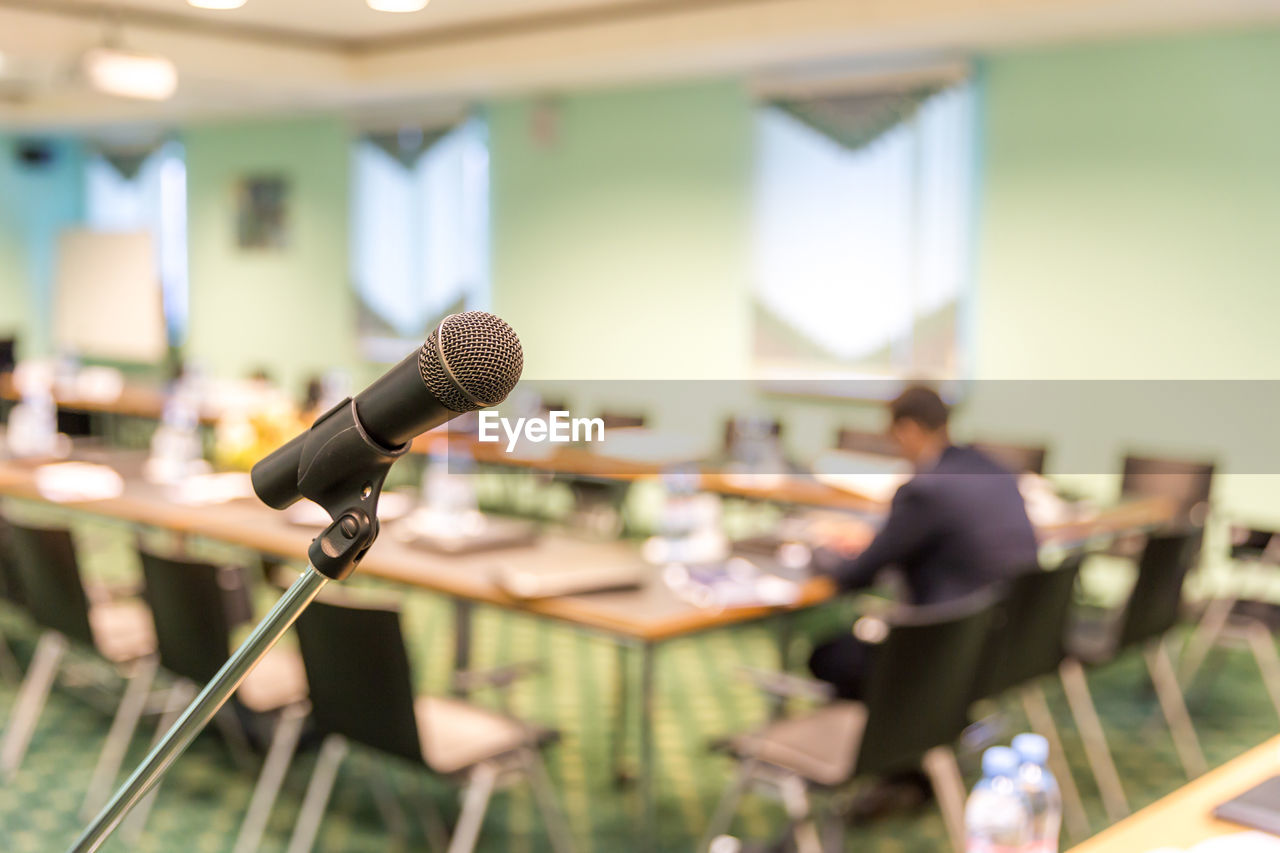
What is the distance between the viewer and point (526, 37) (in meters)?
7.33

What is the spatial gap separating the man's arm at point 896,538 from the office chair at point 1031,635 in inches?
12.1

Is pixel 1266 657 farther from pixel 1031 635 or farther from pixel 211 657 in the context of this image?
pixel 211 657

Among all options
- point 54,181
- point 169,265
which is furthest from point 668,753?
point 54,181

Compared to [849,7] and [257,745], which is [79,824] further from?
[849,7]

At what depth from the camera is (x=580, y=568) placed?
3402 mm

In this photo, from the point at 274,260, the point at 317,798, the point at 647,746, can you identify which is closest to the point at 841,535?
the point at 647,746

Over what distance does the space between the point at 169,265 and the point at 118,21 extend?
5.12m

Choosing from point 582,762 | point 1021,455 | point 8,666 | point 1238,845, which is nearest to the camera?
point 1238,845

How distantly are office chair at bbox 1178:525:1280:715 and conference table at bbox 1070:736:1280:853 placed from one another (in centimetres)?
244

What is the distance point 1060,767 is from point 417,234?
6.89 m

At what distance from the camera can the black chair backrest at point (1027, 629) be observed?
3041 mm

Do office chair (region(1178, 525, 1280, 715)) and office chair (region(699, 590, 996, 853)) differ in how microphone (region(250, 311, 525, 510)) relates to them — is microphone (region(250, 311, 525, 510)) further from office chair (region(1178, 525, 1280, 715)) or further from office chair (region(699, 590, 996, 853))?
office chair (region(1178, 525, 1280, 715))

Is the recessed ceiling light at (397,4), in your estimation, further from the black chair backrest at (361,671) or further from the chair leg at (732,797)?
the chair leg at (732,797)

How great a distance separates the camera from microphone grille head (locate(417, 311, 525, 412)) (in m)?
0.82
